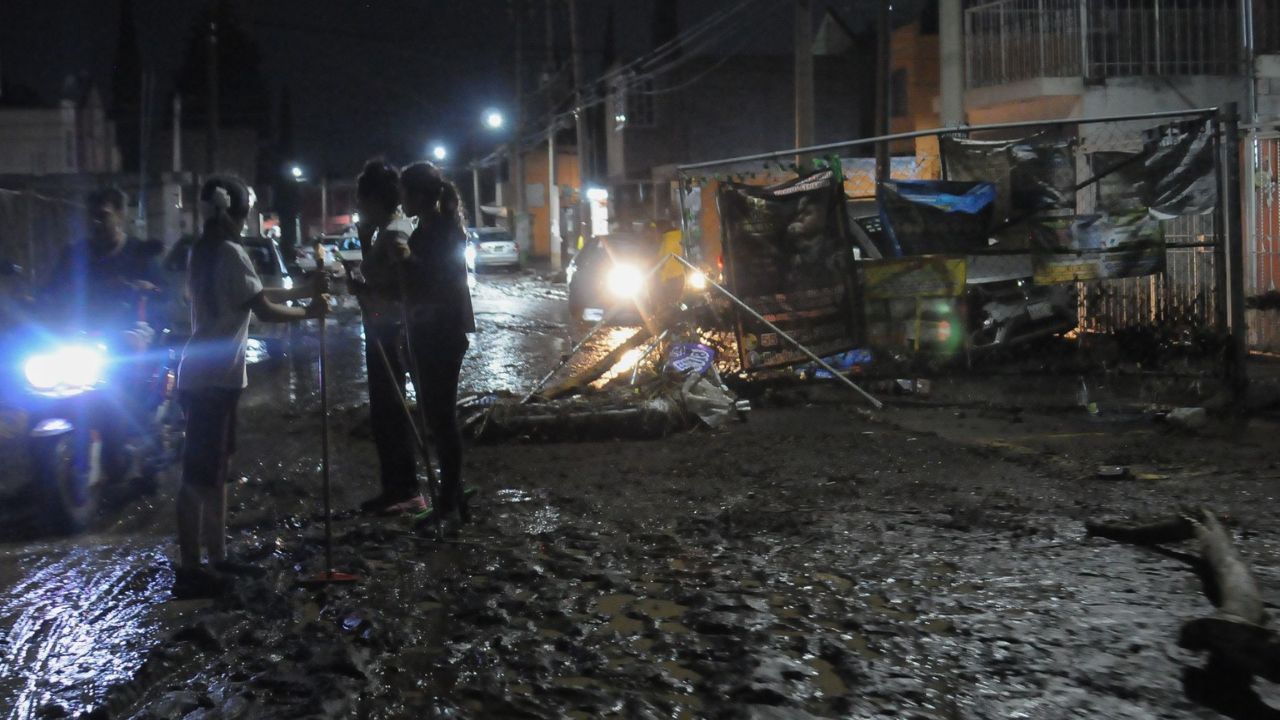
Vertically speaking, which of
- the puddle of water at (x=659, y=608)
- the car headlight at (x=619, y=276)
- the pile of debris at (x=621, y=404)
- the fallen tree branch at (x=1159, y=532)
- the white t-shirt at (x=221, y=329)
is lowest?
the puddle of water at (x=659, y=608)

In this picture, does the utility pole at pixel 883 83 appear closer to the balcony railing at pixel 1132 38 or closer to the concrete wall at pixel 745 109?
the balcony railing at pixel 1132 38

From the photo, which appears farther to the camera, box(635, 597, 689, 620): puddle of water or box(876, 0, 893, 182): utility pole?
box(876, 0, 893, 182): utility pole

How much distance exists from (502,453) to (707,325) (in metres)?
3.34

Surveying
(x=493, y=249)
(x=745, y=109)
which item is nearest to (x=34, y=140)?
(x=493, y=249)

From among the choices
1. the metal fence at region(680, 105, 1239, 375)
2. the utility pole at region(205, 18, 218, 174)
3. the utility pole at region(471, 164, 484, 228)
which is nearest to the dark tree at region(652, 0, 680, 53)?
the utility pole at region(471, 164, 484, 228)

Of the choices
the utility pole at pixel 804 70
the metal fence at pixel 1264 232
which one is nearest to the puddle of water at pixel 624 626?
A: the metal fence at pixel 1264 232

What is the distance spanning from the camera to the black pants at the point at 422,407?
255 inches

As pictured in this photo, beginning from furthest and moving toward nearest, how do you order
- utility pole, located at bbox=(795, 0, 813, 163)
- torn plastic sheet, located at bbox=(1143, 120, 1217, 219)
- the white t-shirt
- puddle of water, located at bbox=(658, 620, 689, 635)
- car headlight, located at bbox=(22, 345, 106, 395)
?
utility pole, located at bbox=(795, 0, 813, 163) → torn plastic sheet, located at bbox=(1143, 120, 1217, 219) → car headlight, located at bbox=(22, 345, 106, 395) → the white t-shirt → puddle of water, located at bbox=(658, 620, 689, 635)

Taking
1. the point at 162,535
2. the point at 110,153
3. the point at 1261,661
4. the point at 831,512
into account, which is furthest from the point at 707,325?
the point at 110,153

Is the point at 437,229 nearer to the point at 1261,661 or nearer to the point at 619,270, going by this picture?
the point at 1261,661

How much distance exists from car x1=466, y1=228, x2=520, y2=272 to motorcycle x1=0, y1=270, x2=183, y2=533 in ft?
118

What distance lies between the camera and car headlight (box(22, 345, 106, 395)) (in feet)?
22.6

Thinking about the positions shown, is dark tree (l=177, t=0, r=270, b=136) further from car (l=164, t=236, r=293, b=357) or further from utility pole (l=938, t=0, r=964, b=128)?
utility pole (l=938, t=0, r=964, b=128)

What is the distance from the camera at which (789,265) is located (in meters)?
11.3
